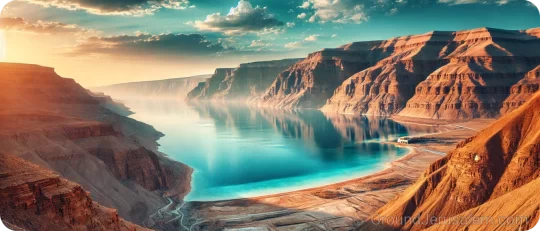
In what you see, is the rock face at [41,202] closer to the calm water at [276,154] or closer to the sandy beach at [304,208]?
the sandy beach at [304,208]

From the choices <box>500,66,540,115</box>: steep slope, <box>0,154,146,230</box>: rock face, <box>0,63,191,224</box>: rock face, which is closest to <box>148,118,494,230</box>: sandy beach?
<box>0,63,191,224</box>: rock face

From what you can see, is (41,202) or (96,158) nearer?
(41,202)

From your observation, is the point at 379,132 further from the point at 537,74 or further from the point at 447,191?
the point at 447,191

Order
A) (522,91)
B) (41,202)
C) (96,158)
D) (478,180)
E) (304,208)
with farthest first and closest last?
(522,91), (96,158), (304,208), (478,180), (41,202)

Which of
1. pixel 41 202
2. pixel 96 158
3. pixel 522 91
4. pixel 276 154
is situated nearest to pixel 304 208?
pixel 96 158

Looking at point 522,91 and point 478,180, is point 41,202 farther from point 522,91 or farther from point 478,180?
point 522,91

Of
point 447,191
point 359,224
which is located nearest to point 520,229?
point 447,191

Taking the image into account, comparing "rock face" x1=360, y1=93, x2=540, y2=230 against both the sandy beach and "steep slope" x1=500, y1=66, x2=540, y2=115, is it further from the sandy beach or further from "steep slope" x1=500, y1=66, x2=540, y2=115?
"steep slope" x1=500, y1=66, x2=540, y2=115

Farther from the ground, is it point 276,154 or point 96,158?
point 96,158
